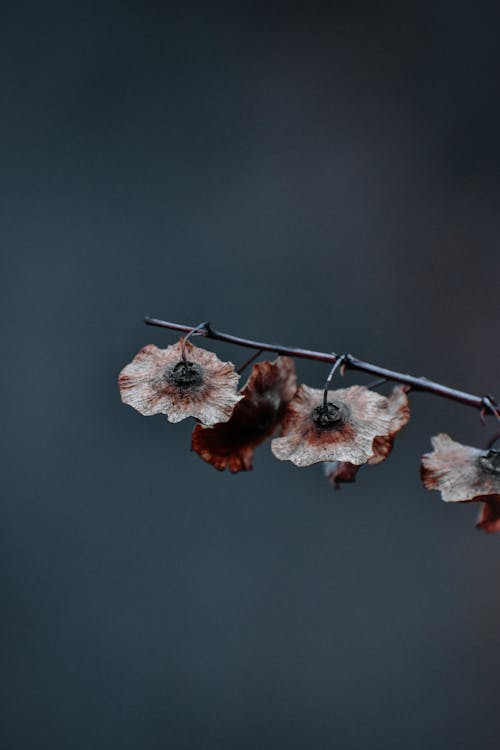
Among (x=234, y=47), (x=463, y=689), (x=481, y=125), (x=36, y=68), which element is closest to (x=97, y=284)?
(x=36, y=68)

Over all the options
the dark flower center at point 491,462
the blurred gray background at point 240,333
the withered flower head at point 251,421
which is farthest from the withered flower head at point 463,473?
the blurred gray background at point 240,333

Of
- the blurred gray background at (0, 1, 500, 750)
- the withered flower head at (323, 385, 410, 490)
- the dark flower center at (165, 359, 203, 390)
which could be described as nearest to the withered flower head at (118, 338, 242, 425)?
the dark flower center at (165, 359, 203, 390)

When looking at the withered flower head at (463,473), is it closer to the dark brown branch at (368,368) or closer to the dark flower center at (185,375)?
the dark brown branch at (368,368)

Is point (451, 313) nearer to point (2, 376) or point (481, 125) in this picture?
point (481, 125)

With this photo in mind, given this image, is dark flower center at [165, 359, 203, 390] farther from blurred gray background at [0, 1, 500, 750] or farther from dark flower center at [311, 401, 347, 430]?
blurred gray background at [0, 1, 500, 750]

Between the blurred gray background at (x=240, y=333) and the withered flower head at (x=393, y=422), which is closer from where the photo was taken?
the withered flower head at (x=393, y=422)

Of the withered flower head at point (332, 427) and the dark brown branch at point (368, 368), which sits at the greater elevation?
the dark brown branch at point (368, 368)

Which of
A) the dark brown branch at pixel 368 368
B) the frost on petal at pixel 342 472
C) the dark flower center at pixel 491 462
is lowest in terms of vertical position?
the frost on petal at pixel 342 472
